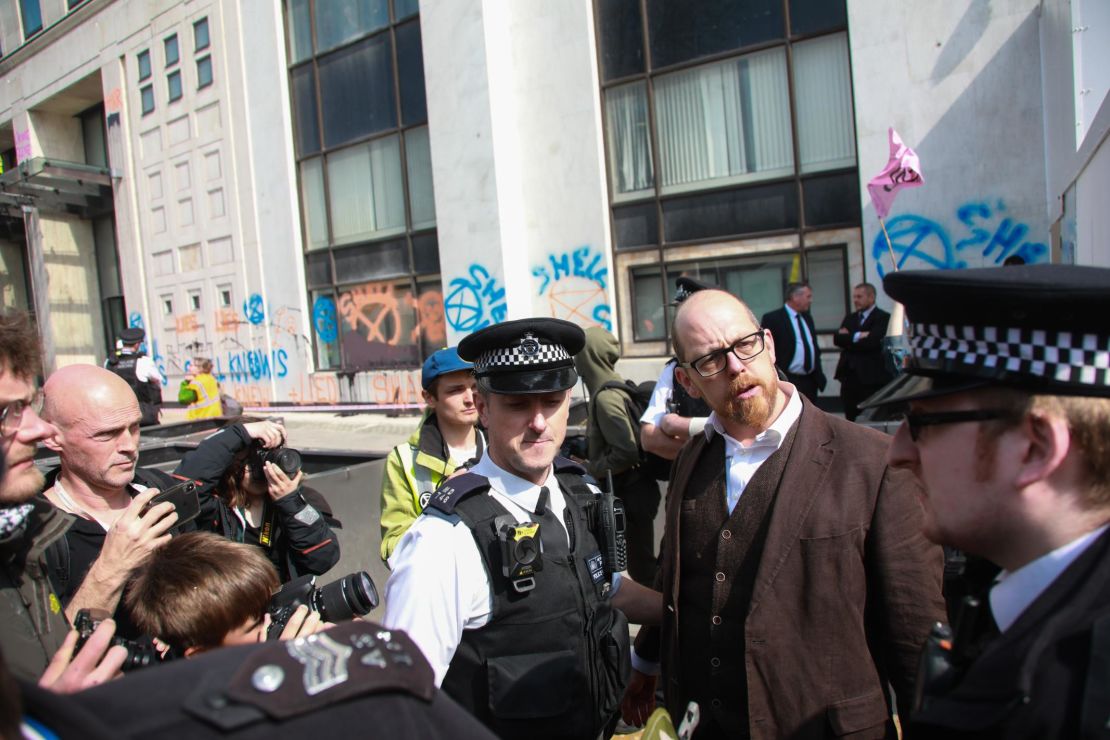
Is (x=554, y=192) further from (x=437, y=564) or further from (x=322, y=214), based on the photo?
(x=437, y=564)

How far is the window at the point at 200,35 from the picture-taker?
56.7 feet

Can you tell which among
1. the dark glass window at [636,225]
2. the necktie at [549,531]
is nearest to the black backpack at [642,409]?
the necktie at [549,531]

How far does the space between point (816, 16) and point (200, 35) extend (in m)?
13.7

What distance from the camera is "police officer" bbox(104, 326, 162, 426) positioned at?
10438 mm

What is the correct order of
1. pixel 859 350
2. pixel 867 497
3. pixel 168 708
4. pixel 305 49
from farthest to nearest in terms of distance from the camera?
pixel 305 49
pixel 859 350
pixel 867 497
pixel 168 708

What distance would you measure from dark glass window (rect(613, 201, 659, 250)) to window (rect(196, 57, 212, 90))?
10862mm

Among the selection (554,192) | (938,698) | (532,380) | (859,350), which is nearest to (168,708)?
(938,698)

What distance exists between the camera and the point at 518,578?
2.05 meters

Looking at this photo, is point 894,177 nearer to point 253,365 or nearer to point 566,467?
point 566,467

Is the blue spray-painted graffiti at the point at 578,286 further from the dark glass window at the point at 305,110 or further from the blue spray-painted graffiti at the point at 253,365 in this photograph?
the blue spray-painted graffiti at the point at 253,365

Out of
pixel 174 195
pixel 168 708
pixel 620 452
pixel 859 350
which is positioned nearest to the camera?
pixel 168 708

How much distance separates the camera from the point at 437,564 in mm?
1993

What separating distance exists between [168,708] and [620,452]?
3771mm

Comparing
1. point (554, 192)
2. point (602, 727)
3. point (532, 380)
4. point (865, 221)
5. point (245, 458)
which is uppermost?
point (554, 192)
